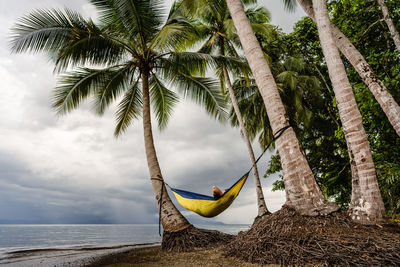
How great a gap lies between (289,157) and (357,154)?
0.86m

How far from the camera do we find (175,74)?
6.87 meters

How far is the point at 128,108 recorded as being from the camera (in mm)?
7430

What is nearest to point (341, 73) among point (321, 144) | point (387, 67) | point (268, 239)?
point (268, 239)

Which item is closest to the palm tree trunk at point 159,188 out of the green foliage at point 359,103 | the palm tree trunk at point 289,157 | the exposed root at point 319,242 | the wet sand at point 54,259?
the wet sand at point 54,259

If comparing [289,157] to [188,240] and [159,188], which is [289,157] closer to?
[188,240]

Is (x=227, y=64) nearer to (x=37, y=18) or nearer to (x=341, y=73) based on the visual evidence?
(x=341, y=73)

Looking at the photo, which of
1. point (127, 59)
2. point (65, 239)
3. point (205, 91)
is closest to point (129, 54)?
point (127, 59)

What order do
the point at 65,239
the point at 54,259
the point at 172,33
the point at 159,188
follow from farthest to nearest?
the point at 65,239, the point at 159,188, the point at 172,33, the point at 54,259

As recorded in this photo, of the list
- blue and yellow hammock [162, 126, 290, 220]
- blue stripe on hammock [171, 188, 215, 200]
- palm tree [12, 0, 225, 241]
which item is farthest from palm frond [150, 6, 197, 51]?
blue and yellow hammock [162, 126, 290, 220]

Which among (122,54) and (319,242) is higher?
(122,54)

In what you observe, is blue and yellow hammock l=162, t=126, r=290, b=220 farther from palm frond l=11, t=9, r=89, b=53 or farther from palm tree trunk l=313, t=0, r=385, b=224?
palm frond l=11, t=9, r=89, b=53

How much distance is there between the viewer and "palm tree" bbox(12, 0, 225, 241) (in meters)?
5.32

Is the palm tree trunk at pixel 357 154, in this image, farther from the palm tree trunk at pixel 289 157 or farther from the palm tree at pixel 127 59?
the palm tree at pixel 127 59

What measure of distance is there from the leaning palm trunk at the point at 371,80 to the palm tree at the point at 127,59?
3.13 meters
